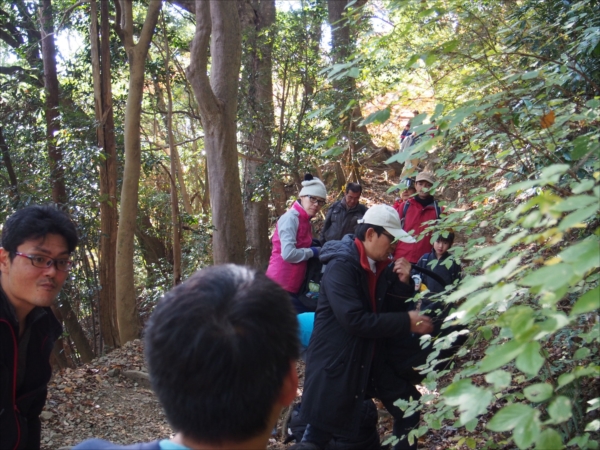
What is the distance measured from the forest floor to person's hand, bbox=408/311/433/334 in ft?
6.23

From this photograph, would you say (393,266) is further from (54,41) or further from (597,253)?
(54,41)

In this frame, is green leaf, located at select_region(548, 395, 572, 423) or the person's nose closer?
green leaf, located at select_region(548, 395, 572, 423)

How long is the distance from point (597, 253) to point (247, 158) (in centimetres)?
961

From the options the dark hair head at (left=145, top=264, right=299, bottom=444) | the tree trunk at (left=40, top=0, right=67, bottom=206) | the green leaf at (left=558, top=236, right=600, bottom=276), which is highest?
the tree trunk at (left=40, top=0, right=67, bottom=206)

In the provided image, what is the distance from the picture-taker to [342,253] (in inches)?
145

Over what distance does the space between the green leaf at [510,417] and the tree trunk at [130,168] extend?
8.11 metres

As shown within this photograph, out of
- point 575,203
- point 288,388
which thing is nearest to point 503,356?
point 575,203

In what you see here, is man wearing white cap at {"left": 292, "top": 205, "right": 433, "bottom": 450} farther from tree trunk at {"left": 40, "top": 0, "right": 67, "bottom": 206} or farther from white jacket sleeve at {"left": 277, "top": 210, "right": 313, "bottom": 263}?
tree trunk at {"left": 40, "top": 0, "right": 67, "bottom": 206}

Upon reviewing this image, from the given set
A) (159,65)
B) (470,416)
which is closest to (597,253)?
(470,416)

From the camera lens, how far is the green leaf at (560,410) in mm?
1533

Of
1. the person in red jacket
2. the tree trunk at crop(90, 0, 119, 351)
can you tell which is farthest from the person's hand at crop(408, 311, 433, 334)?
the tree trunk at crop(90, 0, 119, 351)

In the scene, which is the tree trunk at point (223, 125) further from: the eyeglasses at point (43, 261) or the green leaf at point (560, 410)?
the green leaf at point (560, 410)

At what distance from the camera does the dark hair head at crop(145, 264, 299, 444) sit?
4.28ft

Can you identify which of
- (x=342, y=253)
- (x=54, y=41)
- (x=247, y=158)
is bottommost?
(x=342, y=253)
